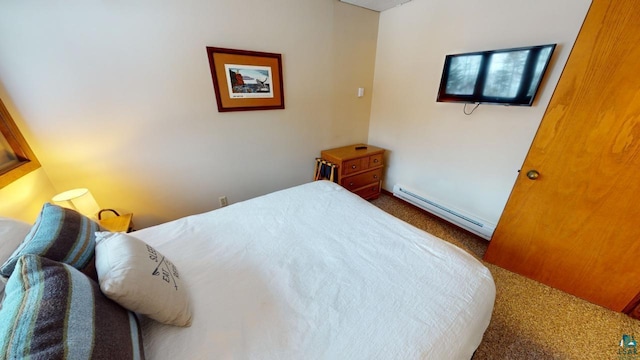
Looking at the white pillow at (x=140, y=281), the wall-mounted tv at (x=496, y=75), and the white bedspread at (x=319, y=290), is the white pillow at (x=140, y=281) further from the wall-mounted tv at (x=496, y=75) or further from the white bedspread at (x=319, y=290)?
the wall-mounted tv at (x=496, y=75)

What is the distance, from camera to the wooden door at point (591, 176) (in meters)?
1.12

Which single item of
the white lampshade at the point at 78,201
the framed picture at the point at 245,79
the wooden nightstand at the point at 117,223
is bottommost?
the wooden nightstand at the point at 117,223

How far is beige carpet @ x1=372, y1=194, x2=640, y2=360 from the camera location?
47.5 inches

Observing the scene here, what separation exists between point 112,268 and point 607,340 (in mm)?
2628

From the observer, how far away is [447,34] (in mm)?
2002

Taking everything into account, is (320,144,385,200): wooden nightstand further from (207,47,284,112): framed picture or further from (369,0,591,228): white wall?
(207,47,284,112): framed picture

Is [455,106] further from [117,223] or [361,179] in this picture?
[117,223]

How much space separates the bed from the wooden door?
0.99 meters

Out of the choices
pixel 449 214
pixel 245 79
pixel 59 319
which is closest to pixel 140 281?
pixel 59 319

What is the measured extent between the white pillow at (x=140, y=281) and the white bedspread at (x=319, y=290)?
82mm

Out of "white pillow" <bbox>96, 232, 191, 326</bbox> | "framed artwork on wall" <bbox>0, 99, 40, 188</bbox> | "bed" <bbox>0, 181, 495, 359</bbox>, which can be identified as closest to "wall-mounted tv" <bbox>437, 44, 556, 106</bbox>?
"bed" <bbox>0, 181, 495, 359</bbox>

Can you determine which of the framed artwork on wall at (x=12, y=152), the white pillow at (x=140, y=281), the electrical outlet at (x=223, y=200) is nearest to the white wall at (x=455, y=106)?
the electrical outlet at (x=223, y=200)

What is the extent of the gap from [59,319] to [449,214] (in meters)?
2.73

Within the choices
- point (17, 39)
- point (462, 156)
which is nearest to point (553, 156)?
point (462, 156)
